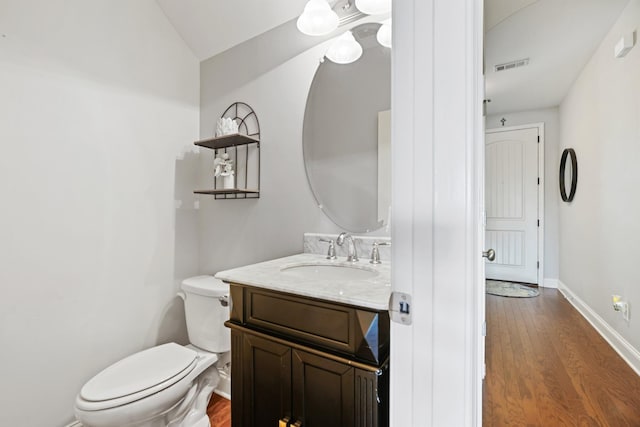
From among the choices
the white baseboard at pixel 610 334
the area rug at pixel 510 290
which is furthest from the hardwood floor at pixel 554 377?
the area rug at pixel 510 290

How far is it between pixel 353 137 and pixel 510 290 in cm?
336

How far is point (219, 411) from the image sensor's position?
1.71 meters

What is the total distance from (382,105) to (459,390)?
1270 mm

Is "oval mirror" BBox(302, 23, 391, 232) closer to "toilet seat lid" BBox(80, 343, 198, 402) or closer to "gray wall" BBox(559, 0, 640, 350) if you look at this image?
"toilet seat lid" BBox(80, 343, 198, 402)

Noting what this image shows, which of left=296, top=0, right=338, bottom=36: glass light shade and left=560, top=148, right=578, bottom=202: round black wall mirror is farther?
left=560, top=148, right=578, bottom=202: round black wall mirror

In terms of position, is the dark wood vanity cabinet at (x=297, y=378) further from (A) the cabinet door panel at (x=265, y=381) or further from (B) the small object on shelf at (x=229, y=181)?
(B) the small object on shelf at (x=229, y=181)

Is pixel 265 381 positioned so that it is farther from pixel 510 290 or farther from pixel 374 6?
pixel 510 290

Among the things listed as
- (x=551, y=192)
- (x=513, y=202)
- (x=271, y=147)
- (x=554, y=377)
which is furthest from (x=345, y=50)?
(x=551, y=192)

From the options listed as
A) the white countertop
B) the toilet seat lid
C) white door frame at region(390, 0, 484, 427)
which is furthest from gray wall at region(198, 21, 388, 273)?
white door frame at region(390, 0, 484, 427)

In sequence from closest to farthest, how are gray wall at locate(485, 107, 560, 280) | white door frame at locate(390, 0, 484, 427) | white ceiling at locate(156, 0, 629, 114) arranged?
white door frame at locate(390, 0, 484, 427), white ceiling at locate(156, 0, 629, 114), gray wall at locate(485, 107, 560, 280)

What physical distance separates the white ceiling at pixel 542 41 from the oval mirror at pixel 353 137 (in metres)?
0.76

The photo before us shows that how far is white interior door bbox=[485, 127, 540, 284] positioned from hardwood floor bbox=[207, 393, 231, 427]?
385 centimetres

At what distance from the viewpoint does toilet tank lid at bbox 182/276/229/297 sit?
1621 millimetres

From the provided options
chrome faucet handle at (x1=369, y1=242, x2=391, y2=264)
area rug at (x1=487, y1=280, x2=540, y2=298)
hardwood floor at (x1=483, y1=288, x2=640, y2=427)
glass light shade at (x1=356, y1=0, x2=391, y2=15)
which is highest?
glass light shade at (x1=356, y1=0, x2=391, y2=15)
